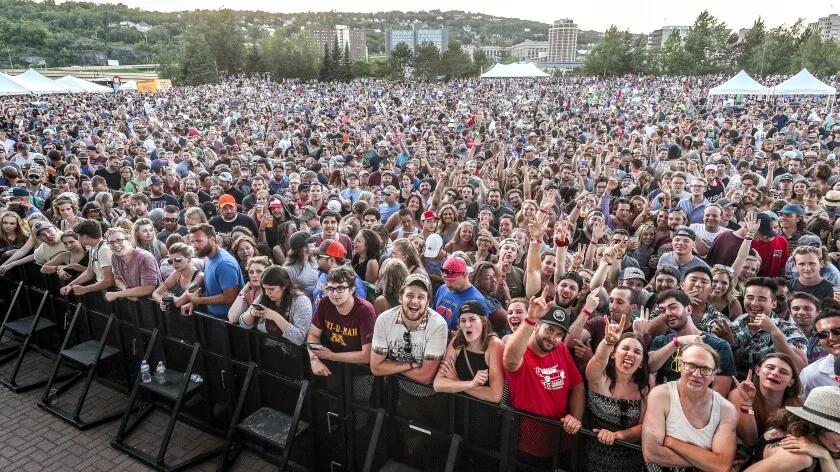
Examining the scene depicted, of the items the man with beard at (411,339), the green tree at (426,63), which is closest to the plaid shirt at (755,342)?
the man with beard at (411,339)

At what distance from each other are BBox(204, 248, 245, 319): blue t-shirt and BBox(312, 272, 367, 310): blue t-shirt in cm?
73

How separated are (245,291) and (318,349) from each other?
1.04 m

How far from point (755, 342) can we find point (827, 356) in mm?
417

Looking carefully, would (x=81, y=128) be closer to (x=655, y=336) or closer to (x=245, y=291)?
(x=245, y=291)

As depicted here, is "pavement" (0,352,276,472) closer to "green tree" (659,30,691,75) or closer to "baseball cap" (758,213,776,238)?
"baseball cap" (758,213,776,238)

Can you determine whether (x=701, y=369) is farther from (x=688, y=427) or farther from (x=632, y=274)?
(x=632, y=274)

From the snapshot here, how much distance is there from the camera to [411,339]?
3.48m

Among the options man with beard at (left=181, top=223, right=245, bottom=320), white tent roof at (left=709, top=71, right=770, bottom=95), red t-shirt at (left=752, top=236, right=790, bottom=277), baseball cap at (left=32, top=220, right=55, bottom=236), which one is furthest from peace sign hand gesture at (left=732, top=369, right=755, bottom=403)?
white tent roof at (left=709, top=71, right=770, bottom=95)

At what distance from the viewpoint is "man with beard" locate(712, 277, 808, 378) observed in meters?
3.44

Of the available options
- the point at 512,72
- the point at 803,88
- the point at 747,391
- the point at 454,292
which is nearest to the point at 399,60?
the point at 512,72

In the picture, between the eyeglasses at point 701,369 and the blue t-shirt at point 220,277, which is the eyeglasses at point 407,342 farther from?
the blue t-shirt at point 220,277

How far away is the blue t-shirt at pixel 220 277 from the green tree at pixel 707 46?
6253 centimetres

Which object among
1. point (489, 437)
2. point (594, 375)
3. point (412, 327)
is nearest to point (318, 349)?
point (412, 327)

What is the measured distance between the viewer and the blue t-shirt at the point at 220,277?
4688mm
